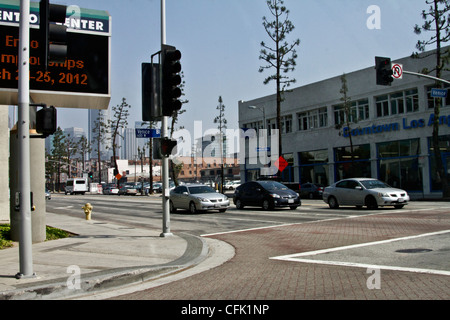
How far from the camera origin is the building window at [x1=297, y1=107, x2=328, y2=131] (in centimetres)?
4609

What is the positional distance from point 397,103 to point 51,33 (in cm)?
3541

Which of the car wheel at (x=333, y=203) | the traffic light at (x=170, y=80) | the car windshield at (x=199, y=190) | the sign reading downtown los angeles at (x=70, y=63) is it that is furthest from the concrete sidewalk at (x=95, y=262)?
the car wheel at (x=333, y=203)

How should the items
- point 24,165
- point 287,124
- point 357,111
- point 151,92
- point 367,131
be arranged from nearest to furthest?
1. point 24,165
2. point 151,92
3. point 367,131
4. point 357,111
5. point 287,124

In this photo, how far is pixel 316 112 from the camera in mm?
47062

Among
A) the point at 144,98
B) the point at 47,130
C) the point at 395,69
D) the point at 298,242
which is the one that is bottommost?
the point at 298,242

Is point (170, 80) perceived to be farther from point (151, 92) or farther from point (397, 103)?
point (397, 103)

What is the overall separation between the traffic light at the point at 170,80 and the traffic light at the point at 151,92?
1.47 feet

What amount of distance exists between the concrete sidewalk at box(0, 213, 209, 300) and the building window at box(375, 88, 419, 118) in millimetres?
29859

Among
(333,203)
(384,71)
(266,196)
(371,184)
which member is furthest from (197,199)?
(384,71)

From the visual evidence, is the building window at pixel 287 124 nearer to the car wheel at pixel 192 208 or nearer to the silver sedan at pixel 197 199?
the silver sedan at pixel 197 199

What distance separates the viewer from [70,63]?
12.3m

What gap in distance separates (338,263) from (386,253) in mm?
1523
